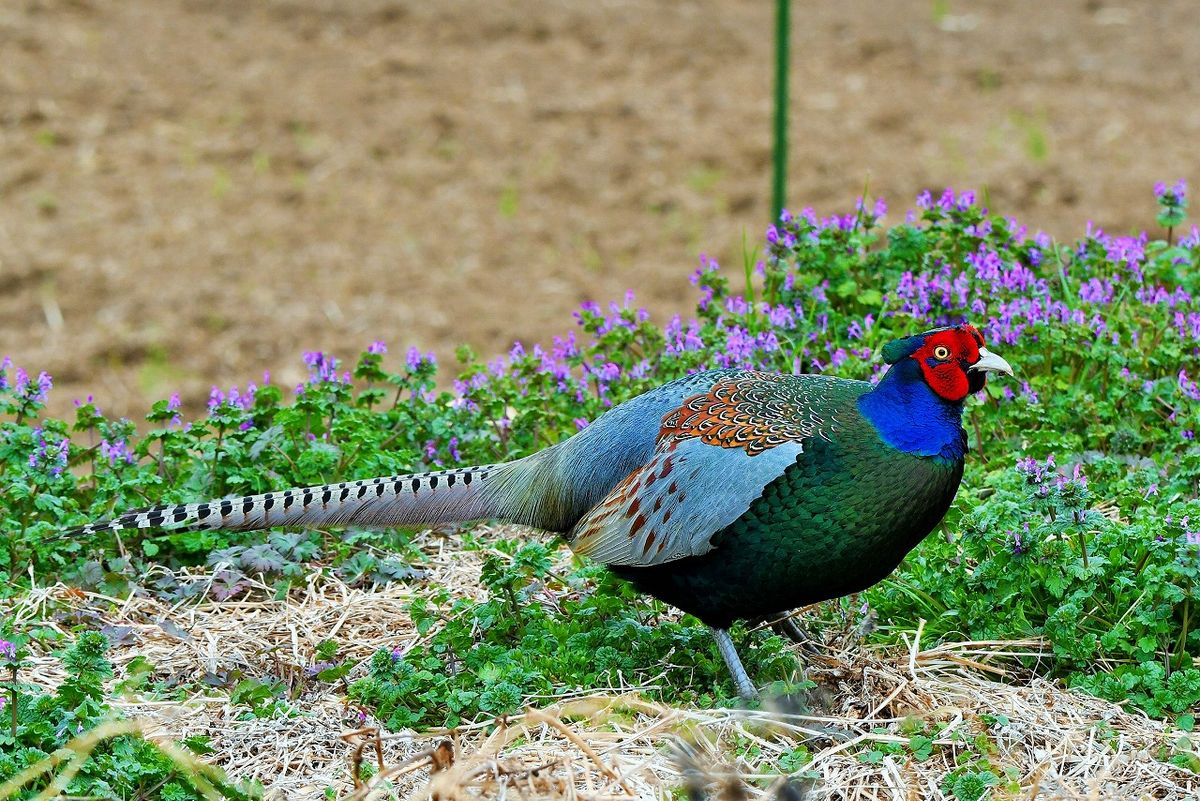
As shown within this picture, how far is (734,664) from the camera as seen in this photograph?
3963 millimetres

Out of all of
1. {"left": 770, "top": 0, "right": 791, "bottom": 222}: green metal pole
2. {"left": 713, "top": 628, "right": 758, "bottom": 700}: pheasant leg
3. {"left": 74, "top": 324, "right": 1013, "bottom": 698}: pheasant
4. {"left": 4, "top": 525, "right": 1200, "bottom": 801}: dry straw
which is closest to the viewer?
{"left": 4, "top": 525, "right": 1200, "bottom": 801}: dry straw

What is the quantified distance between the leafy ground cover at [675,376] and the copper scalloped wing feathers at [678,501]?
0.22 meters

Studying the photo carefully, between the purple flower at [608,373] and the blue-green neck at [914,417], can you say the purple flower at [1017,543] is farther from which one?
the purple flower at [608,373]

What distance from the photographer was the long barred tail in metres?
4.27

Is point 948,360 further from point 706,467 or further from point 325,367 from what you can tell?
point 325,367

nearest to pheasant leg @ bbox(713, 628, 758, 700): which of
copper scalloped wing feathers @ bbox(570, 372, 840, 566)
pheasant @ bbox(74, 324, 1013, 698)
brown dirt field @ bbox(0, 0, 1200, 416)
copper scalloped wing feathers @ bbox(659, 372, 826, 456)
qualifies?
pheasant @ bbox(74, 324, 1013, 698)

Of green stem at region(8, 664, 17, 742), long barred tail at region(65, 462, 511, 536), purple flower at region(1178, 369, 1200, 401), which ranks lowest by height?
green stem at region(8, 664, 17, 742)

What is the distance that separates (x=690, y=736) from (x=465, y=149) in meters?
6.68

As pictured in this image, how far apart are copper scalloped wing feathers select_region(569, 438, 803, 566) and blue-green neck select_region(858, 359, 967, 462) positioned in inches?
9.1

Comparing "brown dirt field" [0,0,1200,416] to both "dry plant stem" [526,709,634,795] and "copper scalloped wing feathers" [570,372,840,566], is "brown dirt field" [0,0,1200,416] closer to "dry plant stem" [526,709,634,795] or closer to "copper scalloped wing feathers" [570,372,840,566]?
"copper scalloped wing feathers" [570,372,840,566]

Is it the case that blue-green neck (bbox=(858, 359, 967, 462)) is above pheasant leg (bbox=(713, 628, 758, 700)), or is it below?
above

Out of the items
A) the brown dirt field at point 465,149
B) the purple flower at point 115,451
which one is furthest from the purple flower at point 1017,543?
the brown dirt field at point 465,149

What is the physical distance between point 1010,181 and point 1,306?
5.76 meters

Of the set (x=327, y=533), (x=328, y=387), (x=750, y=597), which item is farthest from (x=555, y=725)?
(x=328, y=387)
